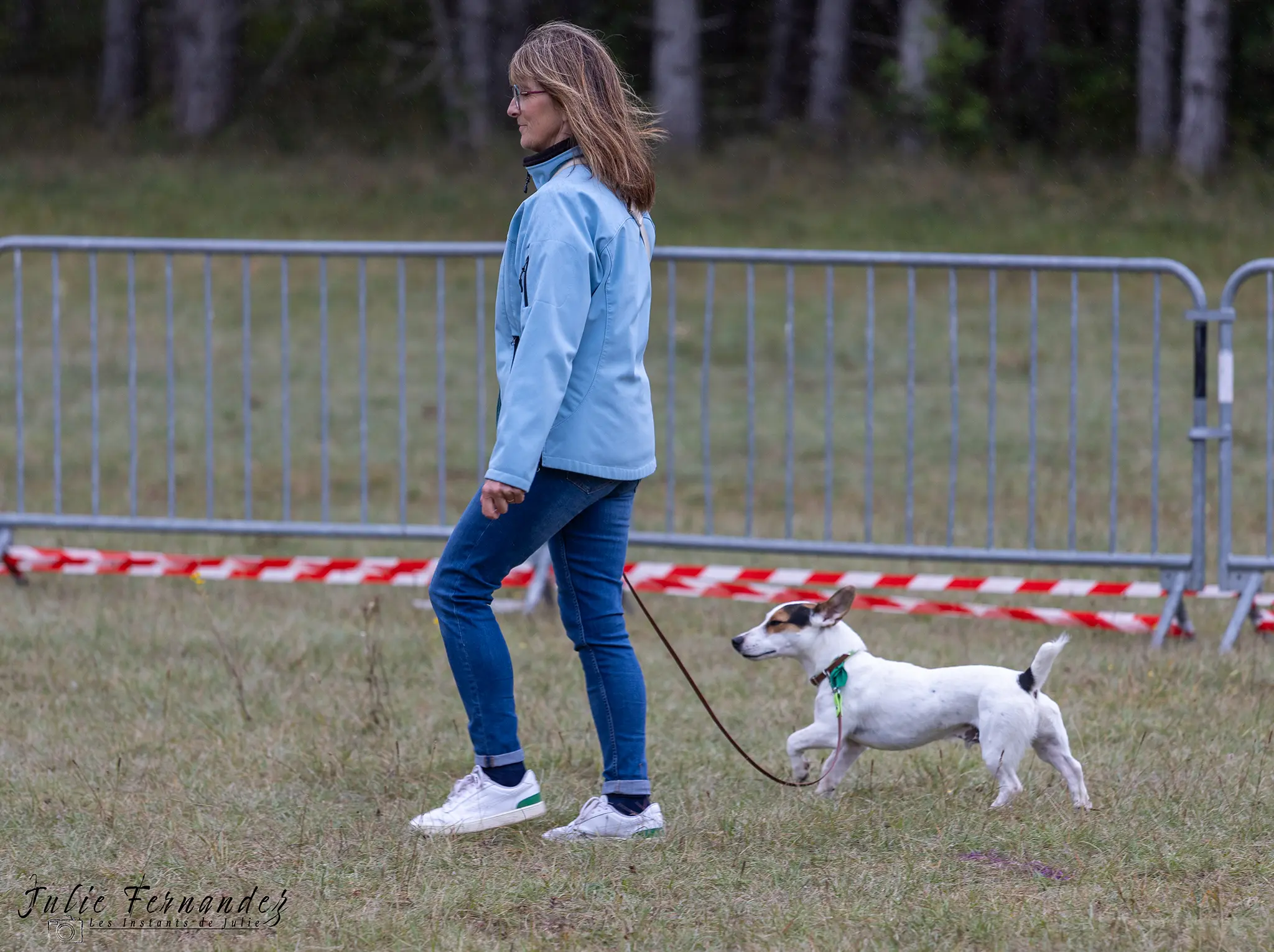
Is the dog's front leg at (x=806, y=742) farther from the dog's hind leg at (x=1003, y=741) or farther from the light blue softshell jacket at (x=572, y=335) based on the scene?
the light blue softshell jacket at (x=572, y=335)

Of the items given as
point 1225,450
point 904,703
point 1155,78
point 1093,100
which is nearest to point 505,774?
point 904,703

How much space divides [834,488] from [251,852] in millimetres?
6281

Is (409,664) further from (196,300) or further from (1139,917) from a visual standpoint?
(196,300)

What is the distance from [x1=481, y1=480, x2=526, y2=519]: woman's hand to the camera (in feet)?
12.1

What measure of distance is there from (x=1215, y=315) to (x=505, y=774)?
377cm

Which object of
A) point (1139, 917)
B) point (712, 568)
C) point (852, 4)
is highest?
point (852, 4)

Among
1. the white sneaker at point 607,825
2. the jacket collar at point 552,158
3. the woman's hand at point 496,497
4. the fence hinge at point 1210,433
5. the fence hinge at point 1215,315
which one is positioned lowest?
the white sneaker at point 607,825

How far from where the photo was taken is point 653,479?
33.3 ft

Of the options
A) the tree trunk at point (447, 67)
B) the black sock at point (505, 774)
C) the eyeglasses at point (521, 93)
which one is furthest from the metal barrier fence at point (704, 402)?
the tree trunk at point (447, 67)

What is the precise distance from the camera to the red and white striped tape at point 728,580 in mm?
6555

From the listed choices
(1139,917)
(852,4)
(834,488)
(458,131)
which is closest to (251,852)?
(1139,917)

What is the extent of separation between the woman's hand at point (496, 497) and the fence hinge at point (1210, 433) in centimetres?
366

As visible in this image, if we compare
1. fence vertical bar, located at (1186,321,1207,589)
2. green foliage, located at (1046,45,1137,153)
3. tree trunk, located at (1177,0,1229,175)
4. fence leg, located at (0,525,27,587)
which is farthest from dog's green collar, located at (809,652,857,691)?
green foliage, located at (1046,45,1137,153)

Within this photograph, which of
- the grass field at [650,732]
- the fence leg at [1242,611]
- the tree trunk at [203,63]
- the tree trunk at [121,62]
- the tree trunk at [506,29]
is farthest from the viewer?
the tree trunk at [121,62]
